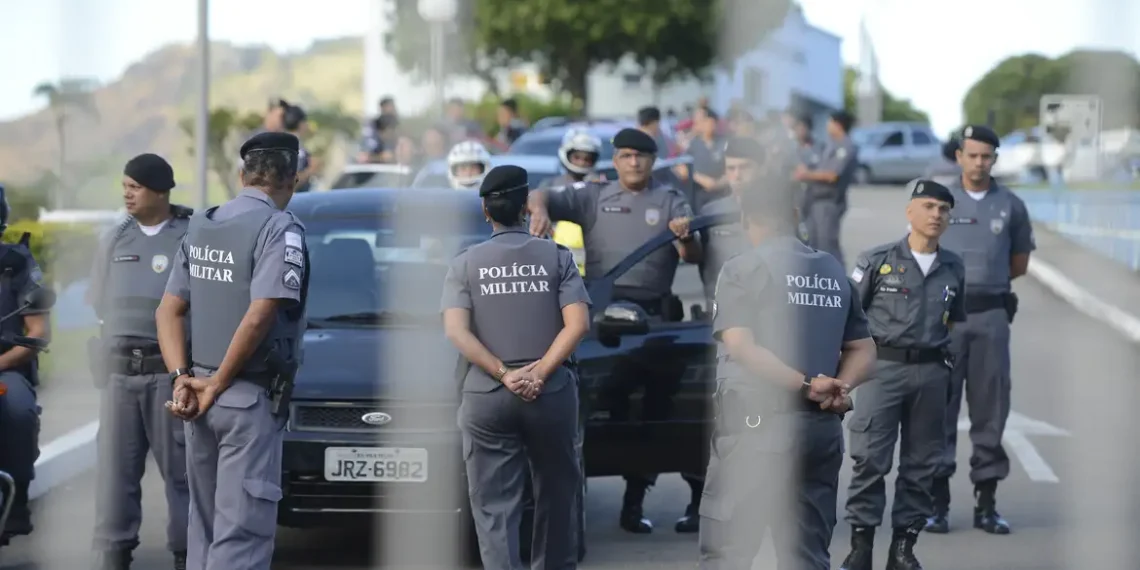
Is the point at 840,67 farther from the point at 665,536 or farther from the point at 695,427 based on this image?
the point at 665,536

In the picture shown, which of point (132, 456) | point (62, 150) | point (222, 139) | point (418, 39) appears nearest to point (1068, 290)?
point (222, 139)

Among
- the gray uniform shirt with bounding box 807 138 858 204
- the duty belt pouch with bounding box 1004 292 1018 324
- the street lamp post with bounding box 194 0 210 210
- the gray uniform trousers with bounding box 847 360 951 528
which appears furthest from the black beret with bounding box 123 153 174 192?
the gray uniform shirt with bounding box 807 138 858 204

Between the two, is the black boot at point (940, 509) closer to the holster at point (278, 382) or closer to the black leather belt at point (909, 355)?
the black leather belt at point (909, 355)

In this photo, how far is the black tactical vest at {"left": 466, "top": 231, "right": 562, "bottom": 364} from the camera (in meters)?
5.15

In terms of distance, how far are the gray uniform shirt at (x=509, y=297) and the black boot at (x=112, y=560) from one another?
1651 mm

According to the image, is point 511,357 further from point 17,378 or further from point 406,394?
point 17,378

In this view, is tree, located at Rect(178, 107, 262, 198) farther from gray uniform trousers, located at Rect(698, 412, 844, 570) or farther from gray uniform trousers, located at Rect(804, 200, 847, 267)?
gray uniform trousers, located at Rect(804, 200, 847, 267)

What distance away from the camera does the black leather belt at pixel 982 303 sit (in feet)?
23.5

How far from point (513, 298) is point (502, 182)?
1.13 ft

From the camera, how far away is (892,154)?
108 ft

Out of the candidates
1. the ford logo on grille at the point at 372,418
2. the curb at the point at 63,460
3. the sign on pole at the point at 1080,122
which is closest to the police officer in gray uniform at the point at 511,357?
the ford logo on grille at the point at 372,418

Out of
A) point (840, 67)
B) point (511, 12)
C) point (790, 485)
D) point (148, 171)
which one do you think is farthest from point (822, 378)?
point (148, 171)

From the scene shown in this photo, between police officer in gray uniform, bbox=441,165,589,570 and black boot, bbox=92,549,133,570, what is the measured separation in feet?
5.07

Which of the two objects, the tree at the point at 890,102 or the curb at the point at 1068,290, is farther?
the curb at the point at 1068,290
